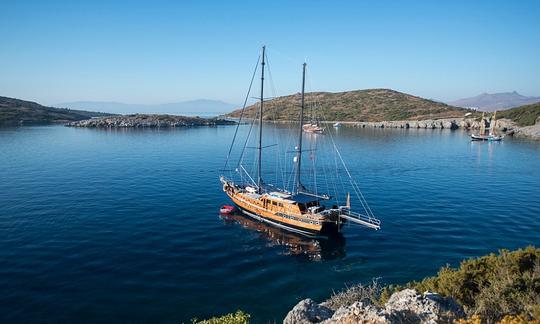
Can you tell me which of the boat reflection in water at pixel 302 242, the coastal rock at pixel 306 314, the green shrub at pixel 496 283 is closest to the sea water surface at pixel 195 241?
the boat reflection in water at pixel 302 242

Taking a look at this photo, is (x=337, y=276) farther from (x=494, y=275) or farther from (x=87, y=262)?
(x=87, y=262)

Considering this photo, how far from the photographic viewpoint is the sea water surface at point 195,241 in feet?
79.5

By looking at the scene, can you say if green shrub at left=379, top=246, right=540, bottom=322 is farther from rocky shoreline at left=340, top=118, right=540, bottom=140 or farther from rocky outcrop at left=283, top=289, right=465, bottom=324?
rocky shoreline at left=340, top=118, right=540, bottom=140

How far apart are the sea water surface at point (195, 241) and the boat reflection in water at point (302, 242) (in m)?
0.20

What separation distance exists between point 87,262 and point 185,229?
1063 cm

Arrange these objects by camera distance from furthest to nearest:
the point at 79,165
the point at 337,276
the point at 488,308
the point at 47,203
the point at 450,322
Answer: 1. the point at 79,165
2. the point at 47,203
3. the point at 337,276
4. the point at 488,308
5. the point at 450,322

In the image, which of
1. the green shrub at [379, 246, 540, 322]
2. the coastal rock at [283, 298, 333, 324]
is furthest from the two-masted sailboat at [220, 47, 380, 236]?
the coastal rock at [283, 298, 333, 324]

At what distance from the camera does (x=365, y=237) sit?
36.7m

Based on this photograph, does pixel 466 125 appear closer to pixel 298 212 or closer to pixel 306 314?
pixel 298 212

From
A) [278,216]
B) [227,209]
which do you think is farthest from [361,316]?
[227,209]

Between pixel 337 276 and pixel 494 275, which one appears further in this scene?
pixel 337 276

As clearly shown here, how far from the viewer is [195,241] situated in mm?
34781

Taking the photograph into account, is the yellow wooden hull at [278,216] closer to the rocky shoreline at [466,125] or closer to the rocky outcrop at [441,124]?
the rocky shoreline at [466,125]

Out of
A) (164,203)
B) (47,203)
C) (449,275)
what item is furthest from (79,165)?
(449,275)
